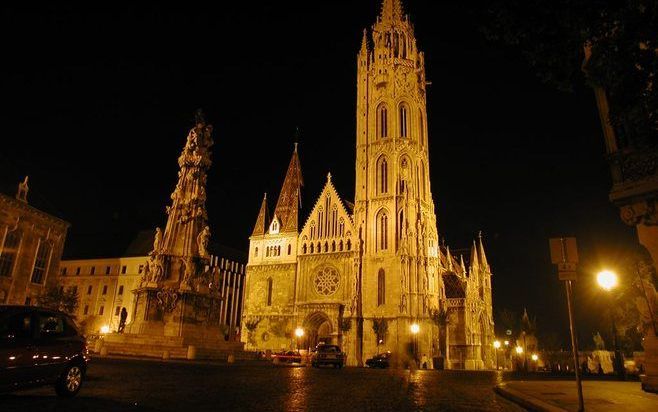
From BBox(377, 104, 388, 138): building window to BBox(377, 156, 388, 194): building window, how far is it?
344 centimetres

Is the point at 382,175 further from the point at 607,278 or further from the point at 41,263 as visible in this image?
the point at 607,278

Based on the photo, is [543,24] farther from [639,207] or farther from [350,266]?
[350,266]

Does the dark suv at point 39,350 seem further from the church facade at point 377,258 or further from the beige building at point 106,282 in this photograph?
the beige building at point 106,282

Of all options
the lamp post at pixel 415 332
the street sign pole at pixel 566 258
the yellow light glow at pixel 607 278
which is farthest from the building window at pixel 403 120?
the street sign pole at pixel 566 258

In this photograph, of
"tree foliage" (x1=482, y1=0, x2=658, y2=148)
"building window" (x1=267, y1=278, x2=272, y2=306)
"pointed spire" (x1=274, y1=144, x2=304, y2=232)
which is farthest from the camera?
"pointed spire" (x1=274, y1=144, x2=304, y2=232)

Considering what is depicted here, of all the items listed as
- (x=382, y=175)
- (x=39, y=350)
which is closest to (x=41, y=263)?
(x=382, y=175)

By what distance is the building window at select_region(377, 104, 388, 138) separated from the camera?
191 feet

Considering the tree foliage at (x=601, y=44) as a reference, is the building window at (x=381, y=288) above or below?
above

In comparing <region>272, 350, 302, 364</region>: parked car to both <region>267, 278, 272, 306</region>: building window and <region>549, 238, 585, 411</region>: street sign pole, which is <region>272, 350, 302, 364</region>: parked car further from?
<region>549, 238, 585, 411</region>: street sign pole

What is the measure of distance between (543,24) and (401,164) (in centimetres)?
4831

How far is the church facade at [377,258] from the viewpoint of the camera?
49.7 meters

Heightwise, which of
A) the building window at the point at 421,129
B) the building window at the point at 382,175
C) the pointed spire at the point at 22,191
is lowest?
the pointed spire at the point at 22,191

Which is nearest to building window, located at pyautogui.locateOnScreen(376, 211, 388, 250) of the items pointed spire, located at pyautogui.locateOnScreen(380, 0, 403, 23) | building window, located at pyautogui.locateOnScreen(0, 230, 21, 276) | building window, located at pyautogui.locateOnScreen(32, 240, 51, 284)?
pointed spire, located at pyautogui.locateOnScreen(380, 0, 403, 23)

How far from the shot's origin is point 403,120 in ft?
191
